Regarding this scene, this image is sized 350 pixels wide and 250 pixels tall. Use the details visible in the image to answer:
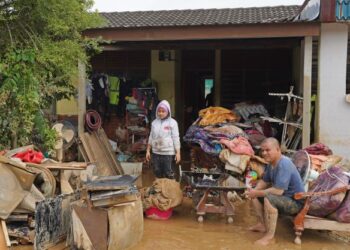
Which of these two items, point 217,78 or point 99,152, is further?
point 217,78

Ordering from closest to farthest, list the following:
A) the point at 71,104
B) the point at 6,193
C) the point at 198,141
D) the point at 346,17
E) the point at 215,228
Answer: the point at 6,193, the point at 215,228, the point at 346,17, the point at 198,141, the point at 71,104

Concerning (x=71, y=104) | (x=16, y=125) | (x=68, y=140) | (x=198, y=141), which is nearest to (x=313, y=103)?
(x=198, y=141)

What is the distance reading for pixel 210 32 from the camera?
790cm

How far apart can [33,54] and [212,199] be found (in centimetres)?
329

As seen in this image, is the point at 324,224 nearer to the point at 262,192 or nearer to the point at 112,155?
the point at 262,192

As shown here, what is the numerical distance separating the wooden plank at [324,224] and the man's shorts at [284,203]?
20cm

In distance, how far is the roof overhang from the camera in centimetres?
766

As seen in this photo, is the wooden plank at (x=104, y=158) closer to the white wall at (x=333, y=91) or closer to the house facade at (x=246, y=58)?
the house facade at (x=246, y=58)

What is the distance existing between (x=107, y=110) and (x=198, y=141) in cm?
378

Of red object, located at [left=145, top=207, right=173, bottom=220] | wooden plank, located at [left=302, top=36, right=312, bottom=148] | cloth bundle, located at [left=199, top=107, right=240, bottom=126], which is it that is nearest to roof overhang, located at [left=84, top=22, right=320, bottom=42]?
wooden plank, located at [left=302, top=36, right=312, bottom=148]

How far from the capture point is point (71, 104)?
12.8m

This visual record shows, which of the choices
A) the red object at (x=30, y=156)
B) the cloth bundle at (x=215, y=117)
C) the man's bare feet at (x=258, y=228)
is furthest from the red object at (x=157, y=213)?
the cloth bundle at (x=215, y=117)

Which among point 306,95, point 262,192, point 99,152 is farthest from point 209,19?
point 262,192

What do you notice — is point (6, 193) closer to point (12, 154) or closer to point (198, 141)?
point (12, 154)
